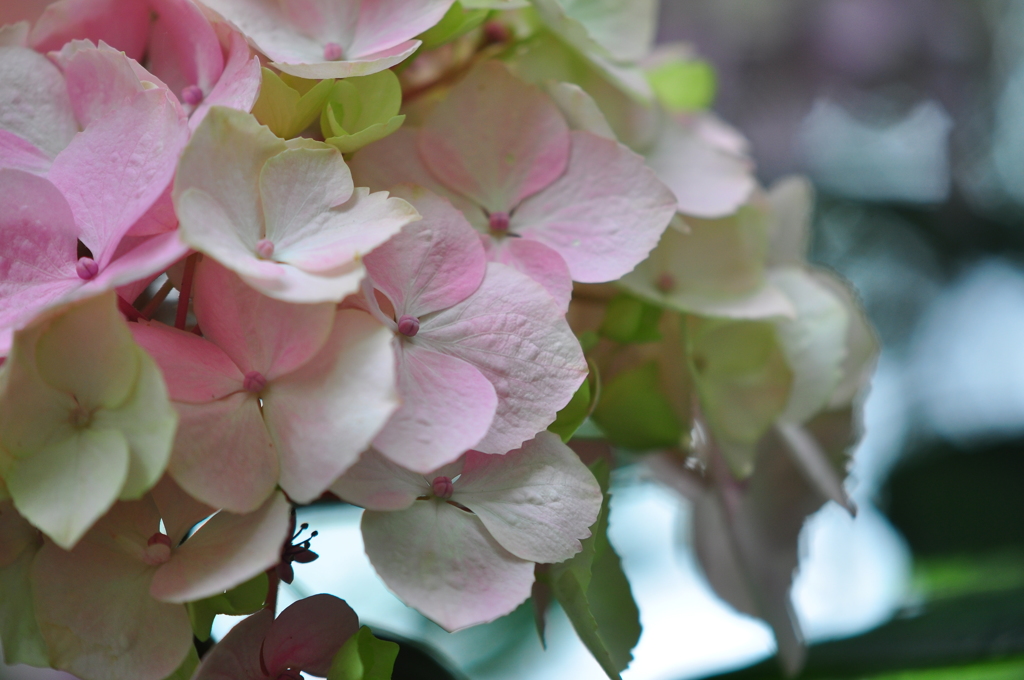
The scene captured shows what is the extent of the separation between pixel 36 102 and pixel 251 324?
9 cm

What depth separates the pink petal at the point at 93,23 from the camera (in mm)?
199

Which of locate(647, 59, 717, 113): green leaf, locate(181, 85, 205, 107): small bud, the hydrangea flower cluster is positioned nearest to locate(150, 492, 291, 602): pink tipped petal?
the hydrangea flower cluster

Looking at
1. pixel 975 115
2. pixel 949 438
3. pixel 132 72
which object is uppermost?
pixel 132 72

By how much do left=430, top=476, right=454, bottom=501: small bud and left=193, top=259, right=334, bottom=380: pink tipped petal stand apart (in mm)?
39

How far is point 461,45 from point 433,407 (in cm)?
15

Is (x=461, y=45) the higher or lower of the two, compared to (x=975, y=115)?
higher

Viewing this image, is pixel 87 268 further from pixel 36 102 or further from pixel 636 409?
pixel 636 409

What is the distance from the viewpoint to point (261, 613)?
0.18 meters

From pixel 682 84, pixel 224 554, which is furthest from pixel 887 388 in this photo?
pixel 224 554

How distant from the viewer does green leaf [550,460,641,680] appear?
7.5 inches

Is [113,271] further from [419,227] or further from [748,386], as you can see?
[748,386]

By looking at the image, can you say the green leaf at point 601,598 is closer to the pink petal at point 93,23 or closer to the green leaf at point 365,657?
the green leaf at point 365,657

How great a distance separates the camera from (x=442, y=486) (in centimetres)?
17

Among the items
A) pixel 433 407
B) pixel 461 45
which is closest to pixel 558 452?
pixel 433 407
